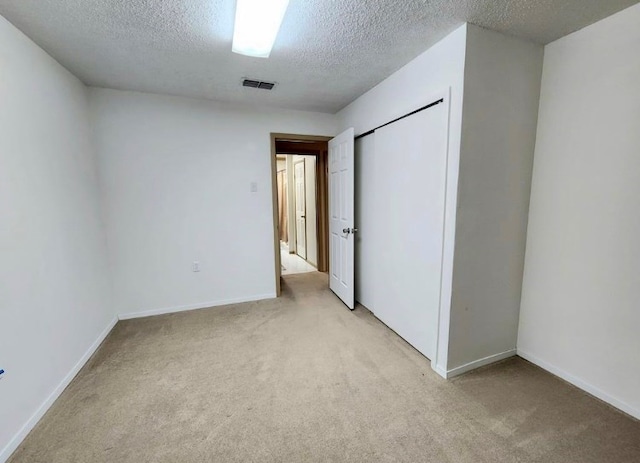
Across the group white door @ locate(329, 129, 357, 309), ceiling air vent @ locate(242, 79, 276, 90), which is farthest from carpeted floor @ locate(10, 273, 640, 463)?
ceiling air vent @ locate(242, 79, 276, 90)

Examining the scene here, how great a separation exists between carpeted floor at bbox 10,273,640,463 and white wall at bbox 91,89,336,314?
76 centimetres

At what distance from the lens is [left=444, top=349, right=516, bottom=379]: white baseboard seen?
1935mm

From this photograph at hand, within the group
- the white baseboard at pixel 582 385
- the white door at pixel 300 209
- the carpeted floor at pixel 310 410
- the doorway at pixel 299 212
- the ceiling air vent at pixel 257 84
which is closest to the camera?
the carpeted floor at pixel 310 410

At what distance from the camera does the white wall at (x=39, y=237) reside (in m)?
1.50

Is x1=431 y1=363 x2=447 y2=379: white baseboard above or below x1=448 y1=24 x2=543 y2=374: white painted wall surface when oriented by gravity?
below

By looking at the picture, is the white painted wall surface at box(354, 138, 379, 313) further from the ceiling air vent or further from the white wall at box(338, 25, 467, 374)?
the ceiling air vent

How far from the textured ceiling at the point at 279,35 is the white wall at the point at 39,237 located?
0.29 metres

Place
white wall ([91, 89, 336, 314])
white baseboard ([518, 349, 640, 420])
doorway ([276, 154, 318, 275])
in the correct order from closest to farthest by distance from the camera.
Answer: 1. white baseboard ([518, 349, 640, 420])
2. white wall ([91, 89, 336, 314])
3. doorway ([276, 154, 318, 275])

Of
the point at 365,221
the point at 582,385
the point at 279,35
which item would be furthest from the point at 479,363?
the point at 279,35

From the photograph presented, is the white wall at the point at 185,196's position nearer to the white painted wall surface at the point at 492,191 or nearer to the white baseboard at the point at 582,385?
the white painted wall surface at the point at 492,191

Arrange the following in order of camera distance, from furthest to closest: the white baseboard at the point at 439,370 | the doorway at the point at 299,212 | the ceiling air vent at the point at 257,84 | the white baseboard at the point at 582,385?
the doorway at the point at 299,212 < the ceiling air vent at the point at 257,84 < the white baseboard at the point at 439,370 < the white baseboard at the point at 582,385

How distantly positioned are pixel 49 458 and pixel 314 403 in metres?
1.36

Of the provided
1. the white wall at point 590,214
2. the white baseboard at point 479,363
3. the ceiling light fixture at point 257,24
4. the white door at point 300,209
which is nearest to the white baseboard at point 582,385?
the white wall at point 590,214

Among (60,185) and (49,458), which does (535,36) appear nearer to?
(60,185)
